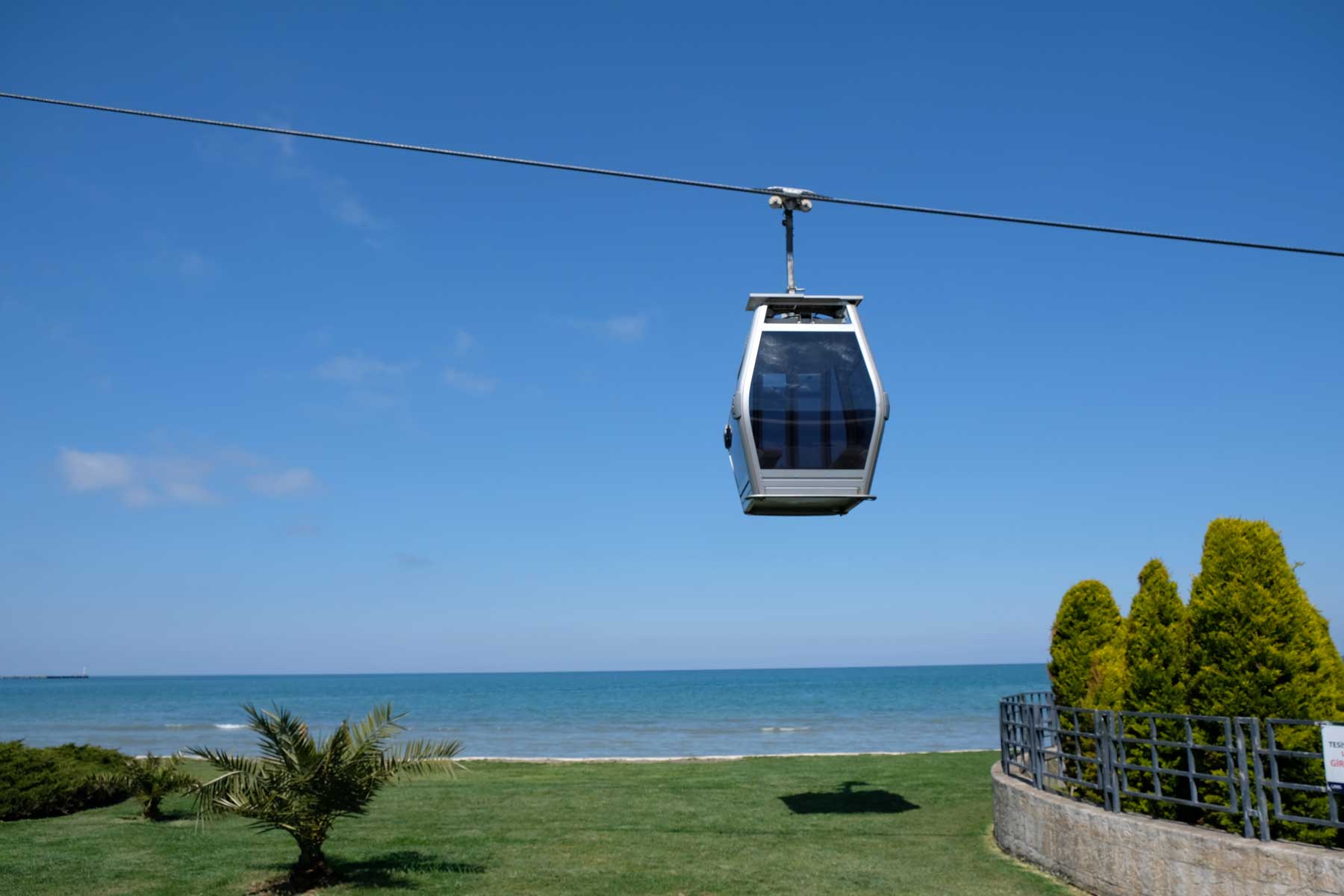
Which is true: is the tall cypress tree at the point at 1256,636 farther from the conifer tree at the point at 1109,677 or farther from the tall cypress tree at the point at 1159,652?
the conifer tree at the point at 1109,677

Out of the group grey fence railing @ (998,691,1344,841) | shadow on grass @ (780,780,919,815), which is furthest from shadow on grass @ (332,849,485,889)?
grey fence railing @ (998,691,1344,841)

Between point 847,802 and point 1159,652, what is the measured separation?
737 cm

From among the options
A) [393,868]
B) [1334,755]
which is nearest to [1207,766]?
[1334,755]

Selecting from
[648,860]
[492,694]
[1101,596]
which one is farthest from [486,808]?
[492,694]

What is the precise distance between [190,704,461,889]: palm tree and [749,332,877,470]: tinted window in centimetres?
496

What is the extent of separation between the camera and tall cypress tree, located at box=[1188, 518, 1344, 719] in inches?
368

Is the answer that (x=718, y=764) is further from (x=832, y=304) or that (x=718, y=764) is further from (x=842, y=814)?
(x=832, y=304)

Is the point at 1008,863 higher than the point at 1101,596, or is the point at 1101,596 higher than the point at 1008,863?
the point at 1101,596

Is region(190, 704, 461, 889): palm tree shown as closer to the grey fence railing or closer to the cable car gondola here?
A: the cable car gondola

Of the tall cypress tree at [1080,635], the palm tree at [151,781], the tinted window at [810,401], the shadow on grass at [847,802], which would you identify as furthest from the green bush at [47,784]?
the tall cypress tree at [1080,635]

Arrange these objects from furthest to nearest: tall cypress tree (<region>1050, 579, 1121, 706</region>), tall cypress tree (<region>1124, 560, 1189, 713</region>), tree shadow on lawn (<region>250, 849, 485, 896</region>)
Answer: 1. tall cypress tree (<region>1050, 579, 1121, 706</region>)
2. tree shadow on lawn (<region>250, 849, 485, 896</region>)
3. tall cypress tree (<region>1124, 560, 1189, 713</region>)

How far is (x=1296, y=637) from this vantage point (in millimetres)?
9469

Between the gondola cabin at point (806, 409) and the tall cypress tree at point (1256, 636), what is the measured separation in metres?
3.57

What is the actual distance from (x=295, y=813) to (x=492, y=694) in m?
122
